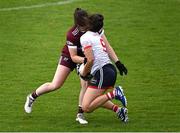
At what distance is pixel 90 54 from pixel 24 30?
868 cm

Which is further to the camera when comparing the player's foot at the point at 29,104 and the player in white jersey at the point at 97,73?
the player's foot at the point at 29,104

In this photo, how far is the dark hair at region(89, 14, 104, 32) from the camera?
1278 centimetres

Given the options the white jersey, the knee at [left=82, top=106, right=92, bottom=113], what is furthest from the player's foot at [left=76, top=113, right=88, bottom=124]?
the white jersey

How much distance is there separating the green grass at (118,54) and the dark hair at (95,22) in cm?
160

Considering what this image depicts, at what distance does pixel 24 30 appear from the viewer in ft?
69.4

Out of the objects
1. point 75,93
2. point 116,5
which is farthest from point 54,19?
point 75,93

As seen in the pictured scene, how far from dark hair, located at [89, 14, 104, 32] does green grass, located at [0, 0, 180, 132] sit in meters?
1.60

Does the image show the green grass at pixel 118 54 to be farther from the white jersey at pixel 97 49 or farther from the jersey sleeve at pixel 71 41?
the jersey sleeve at pixel 71 41

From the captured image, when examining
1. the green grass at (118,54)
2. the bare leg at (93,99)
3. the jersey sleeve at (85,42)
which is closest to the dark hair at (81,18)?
the jersey sleeve at (85,42)

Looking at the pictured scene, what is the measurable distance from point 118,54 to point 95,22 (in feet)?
20.5

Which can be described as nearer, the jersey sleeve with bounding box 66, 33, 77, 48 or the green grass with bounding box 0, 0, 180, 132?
the jersey sleeve with bounding box 66, 33, 77, 48

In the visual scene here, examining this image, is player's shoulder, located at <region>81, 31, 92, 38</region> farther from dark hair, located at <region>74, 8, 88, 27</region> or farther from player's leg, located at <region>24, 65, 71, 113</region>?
player's leg, located at <region>24, 65, 71, 113</region>

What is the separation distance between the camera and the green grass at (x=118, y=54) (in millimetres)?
13453

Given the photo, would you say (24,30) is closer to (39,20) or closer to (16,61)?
(39,20)
